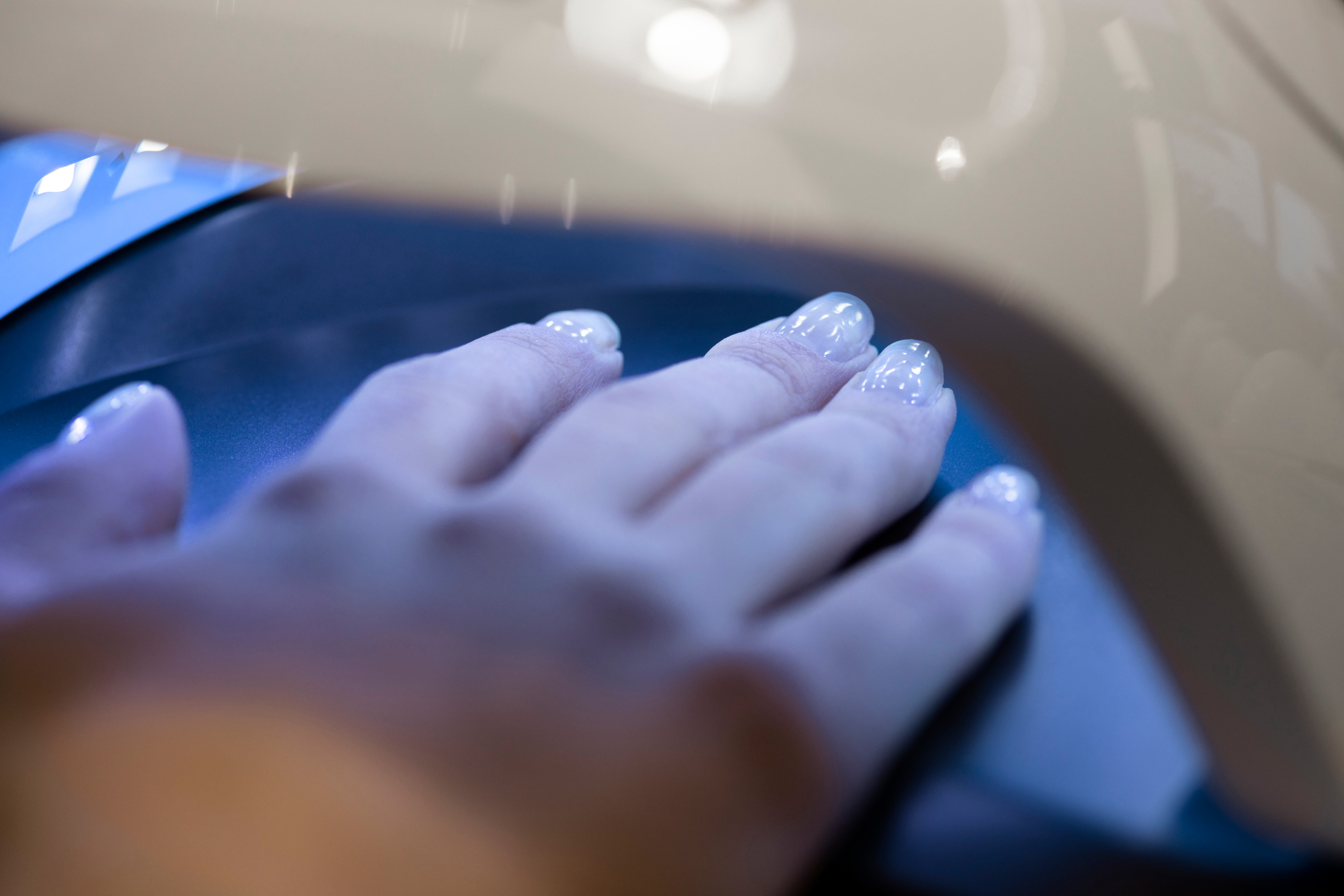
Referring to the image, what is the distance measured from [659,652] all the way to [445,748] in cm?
5

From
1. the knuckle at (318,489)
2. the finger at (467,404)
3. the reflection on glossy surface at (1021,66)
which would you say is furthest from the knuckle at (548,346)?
the reflection on glossy surface at (1021,66)

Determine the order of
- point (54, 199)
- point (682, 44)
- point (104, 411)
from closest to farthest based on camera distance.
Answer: point (682, 44)
point (104, 411)
point (54, 199)

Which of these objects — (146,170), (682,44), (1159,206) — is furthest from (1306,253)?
(146,170)

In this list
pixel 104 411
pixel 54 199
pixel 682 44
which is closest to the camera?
pixel 682 44

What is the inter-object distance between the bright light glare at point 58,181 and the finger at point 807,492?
0.38 m

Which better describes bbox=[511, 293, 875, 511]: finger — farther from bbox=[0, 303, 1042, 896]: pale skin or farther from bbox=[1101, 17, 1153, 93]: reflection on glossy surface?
bbox=[1101, 17, 1153, 93]: reflection on glossy surface

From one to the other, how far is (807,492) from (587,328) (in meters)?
0.15

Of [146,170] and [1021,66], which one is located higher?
[1021,66]

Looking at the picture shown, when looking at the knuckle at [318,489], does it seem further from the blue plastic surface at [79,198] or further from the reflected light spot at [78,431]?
the blue plastic surface at [79,198]

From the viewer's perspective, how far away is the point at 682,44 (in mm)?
181

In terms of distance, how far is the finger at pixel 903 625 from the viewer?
0.22 meters

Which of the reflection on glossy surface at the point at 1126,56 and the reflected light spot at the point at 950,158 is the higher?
the reflection on glossy surface at the point at 1126,56

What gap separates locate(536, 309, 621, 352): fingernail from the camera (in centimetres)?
39

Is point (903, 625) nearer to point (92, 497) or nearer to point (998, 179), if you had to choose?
point (998, 179)
